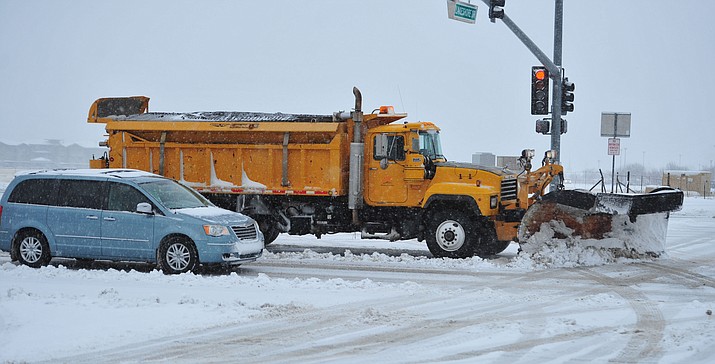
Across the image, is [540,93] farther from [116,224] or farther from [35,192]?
[35,192]

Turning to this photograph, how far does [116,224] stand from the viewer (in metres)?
12.8

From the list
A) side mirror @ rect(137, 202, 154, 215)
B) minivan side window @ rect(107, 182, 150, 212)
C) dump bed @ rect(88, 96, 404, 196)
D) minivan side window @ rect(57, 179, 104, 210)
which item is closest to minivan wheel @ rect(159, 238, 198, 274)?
side mirror @ rect(137, 202, 154, 215)

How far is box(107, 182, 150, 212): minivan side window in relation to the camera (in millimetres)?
12930

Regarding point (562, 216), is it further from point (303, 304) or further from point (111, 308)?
point (111, 308)

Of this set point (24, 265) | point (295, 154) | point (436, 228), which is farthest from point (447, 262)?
point (24, 265)

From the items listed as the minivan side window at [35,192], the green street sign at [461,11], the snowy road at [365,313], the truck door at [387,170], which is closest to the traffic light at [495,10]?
the green street sign at [461,11]

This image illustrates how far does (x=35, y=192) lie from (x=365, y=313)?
7.04 meters

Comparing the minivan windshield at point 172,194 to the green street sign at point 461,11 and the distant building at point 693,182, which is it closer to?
the green street sign at point 461,11

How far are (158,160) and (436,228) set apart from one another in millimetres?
6291

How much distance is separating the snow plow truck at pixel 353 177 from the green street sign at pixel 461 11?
11.4ft

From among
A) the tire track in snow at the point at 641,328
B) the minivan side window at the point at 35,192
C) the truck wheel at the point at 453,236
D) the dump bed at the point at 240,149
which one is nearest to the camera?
the tire track in snow at the point at 641,328

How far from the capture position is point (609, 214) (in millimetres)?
14891

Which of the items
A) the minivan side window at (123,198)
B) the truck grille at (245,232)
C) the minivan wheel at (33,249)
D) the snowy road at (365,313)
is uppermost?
the minivan side window at (123,198)

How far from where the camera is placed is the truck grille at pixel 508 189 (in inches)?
611
